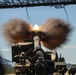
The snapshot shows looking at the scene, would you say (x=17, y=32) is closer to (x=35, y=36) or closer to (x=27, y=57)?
(x=35, y=36)

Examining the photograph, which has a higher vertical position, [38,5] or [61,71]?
[38,5]

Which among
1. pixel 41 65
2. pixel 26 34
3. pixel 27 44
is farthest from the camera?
pixel 26 34

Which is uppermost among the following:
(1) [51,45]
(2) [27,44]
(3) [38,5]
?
(3) [38,5]

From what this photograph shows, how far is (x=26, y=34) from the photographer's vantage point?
121 feet

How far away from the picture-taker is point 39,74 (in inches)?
886

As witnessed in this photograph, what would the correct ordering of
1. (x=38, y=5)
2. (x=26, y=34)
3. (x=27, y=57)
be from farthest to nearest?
(x=26, y=34)
(x=38, y=5)
(x=27, y=57)

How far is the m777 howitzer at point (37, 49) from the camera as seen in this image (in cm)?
2402

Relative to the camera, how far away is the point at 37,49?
28.1 metres

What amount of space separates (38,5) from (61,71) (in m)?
9.67

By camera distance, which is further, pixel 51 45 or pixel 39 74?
pixel 51 45

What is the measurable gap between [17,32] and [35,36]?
473cm

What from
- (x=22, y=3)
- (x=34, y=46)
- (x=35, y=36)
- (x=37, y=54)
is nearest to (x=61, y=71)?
(x=37, y=54)

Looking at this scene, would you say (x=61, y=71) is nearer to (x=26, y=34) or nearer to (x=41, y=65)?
(x=41, y=65)

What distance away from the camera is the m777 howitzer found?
24.0 m
